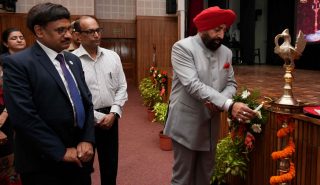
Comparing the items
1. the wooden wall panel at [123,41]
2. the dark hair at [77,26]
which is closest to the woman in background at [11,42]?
the dark hair at [77,26]

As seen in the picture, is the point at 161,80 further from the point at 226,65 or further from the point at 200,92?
the point at 200,92

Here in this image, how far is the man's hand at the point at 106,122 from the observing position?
2.10 meters

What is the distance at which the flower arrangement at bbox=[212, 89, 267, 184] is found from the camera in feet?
7.54

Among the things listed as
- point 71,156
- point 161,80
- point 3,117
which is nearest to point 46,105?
point 71,156

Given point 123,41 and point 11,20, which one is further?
point 123,41

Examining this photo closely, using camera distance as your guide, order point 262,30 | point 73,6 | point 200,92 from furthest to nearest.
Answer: point 262,30, point 73,6, point 200,92

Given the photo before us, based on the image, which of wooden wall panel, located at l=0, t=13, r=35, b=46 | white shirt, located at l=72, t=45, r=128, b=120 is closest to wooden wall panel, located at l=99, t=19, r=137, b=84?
wooden wall panel, located at l=0, t=13, r=35, b=46

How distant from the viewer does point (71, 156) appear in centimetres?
146

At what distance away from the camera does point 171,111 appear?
2107 millimetres

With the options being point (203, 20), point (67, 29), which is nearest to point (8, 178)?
point (67, 29)

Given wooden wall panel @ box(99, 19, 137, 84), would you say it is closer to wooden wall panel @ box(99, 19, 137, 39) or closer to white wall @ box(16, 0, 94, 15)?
wooden wall panel @ box(99, 19, 137, 39)

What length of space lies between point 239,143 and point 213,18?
1.06 m

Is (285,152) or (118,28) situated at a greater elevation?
(118,28)

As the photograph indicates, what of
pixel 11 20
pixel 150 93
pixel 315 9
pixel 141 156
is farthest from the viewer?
pixel 11 20
